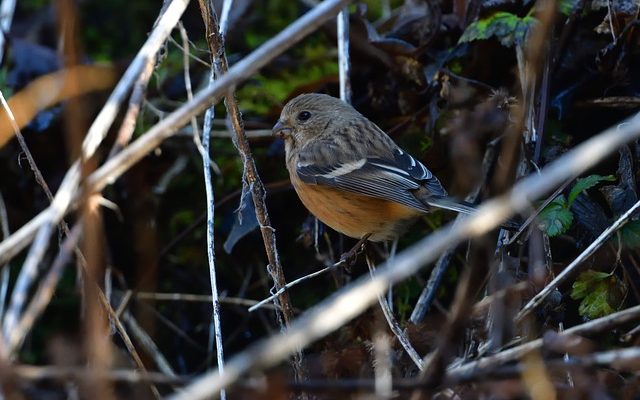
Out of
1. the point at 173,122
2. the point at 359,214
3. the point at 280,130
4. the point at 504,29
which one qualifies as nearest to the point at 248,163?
the point at 359,214

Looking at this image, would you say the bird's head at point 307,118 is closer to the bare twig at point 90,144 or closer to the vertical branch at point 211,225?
the vertical branch at point 211,225

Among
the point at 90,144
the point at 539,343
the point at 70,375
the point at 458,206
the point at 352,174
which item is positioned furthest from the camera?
the point at 352,174

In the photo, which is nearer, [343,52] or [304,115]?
[343,52]

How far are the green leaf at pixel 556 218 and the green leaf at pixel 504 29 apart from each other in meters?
0.85

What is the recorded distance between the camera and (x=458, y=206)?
3.56 m

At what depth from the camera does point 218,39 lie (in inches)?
127

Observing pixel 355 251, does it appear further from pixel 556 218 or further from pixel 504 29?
pixel 504 29

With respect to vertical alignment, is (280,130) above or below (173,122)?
below

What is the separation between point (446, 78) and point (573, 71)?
62cm

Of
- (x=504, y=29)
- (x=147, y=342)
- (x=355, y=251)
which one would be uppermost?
(x=504, y=29)

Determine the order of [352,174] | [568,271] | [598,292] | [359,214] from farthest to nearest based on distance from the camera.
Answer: [352,174], [359,214], [598,292], [568,271]

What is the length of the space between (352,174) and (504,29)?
0.99 meters

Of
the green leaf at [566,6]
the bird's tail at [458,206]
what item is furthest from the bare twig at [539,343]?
the green leaf at [566,6]

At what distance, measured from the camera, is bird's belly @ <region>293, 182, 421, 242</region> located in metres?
3.96
